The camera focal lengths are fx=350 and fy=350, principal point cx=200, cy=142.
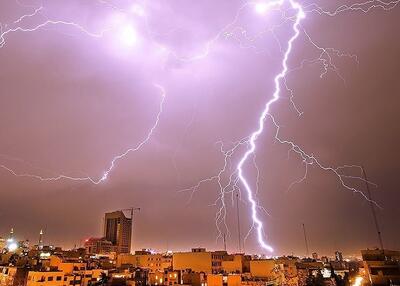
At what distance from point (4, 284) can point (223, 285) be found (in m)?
19.5

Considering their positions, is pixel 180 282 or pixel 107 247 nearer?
pixel 180 282

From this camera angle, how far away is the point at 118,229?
440 ft

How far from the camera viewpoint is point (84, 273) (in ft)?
114

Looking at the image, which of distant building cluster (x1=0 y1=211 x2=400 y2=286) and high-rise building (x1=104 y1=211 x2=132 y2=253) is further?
high-rise building (x1=104 y1=211 x2=132 y2=253)

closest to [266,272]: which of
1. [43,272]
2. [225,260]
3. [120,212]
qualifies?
[225,260]

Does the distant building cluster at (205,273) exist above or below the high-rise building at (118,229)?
below

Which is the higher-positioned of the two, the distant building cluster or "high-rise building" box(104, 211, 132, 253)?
"high-rise building" box(104, 211, 132, 253)

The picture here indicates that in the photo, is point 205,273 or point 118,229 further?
point 118,229

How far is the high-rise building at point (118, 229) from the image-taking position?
5231 inches

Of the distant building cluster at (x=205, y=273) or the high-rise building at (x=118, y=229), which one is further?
the high-rise building at (x=118, y=229)

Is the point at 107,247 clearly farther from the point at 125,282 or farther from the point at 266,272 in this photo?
the point at 125,282

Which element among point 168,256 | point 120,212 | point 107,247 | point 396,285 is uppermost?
point 120,212

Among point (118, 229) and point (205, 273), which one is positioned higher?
point (118, 229)

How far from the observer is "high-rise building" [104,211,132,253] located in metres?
133
